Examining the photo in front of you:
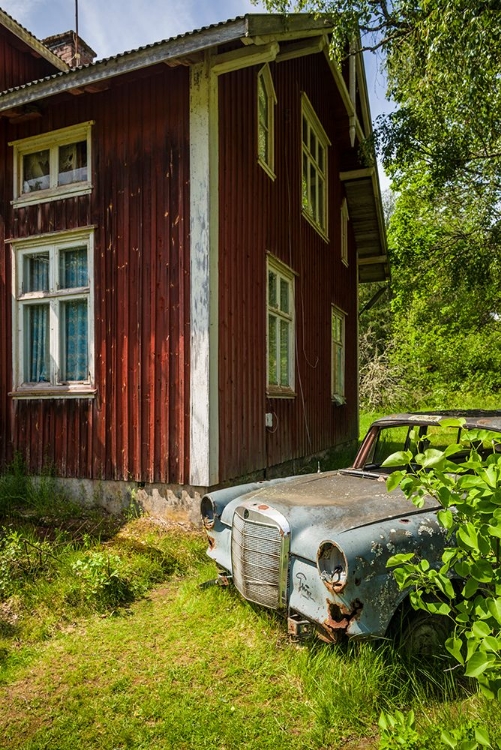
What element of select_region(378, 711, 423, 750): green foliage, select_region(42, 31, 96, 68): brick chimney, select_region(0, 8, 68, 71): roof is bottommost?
select_region(378, 711, 423, 750): green foliage

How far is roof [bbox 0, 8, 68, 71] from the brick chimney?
1.00ft

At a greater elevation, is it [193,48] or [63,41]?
[63,41]

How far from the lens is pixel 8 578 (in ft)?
14.8

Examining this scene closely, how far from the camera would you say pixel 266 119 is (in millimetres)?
8156

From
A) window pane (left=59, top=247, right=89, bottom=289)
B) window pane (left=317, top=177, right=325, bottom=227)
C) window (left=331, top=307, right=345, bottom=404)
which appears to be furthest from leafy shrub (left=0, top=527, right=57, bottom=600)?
window pane (left=317, top=177, right=325, bottom=227)

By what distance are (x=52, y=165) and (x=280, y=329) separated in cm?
382

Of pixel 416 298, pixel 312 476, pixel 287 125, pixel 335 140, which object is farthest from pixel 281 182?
pixel 416 298

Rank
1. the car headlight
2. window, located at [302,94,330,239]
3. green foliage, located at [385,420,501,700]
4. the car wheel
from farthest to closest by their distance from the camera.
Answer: window, located at [302,94,330,239] → the car wheel → the car headlight → green foliage, located at [385,420,501,700]

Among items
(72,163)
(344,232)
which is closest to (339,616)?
(72,163)

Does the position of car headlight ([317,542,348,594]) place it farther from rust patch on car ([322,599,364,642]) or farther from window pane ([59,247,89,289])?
window pane ([59,247,89,289])

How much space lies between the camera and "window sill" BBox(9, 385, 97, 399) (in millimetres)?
6793

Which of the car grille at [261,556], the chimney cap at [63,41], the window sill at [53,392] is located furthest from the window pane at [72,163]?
the car grille at [261,556]

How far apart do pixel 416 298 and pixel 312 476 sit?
15915 millimetres

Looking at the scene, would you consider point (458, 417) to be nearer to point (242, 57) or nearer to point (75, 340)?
point (242, 57)
